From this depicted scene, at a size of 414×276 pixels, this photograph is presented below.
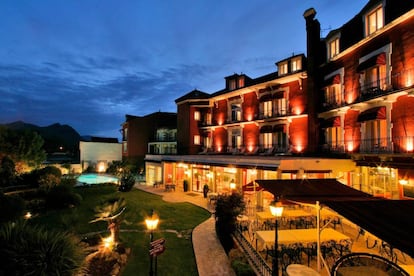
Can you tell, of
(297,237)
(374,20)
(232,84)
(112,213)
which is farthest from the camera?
(232,84)

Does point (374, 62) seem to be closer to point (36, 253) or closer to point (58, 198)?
point (36, 253)

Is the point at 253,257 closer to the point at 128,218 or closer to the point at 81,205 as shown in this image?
the point at 128,218

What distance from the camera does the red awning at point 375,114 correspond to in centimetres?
1451

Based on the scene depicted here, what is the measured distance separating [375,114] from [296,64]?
8921 millimetres

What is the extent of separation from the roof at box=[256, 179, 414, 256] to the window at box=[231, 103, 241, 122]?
18269 millimetres

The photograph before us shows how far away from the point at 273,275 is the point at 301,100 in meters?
16.9

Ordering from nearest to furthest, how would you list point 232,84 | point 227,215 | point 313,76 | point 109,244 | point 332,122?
point 109,244, point 227,215, point 332,122, point 313,76, point 232,84

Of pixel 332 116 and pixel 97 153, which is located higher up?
pixel 332 116

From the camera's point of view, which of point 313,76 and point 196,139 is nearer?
point 313,76

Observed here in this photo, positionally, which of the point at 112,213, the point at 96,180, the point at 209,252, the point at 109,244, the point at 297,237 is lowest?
the point at 96,180

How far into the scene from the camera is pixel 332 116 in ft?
61.5

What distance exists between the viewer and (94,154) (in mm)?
49531

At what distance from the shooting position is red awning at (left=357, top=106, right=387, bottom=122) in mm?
14508

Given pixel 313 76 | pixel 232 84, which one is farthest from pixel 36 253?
pixel 232 84
